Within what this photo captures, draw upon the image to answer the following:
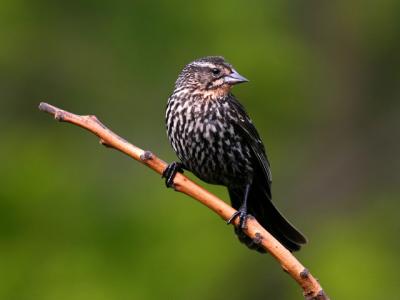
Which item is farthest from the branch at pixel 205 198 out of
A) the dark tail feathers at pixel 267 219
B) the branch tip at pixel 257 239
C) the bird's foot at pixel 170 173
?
the dark tail feathers at pixel 267 219

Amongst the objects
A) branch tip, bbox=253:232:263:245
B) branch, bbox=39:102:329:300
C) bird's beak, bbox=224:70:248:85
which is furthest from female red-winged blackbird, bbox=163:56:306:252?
branch tip, bbox=253:232:263:245

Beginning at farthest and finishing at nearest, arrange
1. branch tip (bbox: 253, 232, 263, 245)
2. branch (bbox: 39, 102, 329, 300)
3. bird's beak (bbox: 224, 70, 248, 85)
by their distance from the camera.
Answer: bird's beak (bbox: 224, 70, 248, 85), branch tip (bbox: 253, 232, 263, 245), branch (bbox: 39, 102, 329, 300)

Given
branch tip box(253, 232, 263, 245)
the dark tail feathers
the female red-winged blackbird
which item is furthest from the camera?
the female red-winged blackbird

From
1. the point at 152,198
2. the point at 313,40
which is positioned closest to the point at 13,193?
the point at 152,198

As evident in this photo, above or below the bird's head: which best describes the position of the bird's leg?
below

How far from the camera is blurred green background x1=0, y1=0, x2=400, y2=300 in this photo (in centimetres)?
874

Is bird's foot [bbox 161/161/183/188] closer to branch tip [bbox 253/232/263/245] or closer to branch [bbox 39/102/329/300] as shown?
branch [bbox 39/102/329/300]

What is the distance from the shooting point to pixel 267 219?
569 centimetres

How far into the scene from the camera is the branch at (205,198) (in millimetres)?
4051

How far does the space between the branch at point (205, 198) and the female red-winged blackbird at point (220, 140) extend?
916 mm

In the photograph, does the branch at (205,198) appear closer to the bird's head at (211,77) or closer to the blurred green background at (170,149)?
the bird's head at (211,77)

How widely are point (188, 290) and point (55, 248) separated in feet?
3.56

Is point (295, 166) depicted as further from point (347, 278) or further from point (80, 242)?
point (80, 242)

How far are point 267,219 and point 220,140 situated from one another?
47 centimetres
